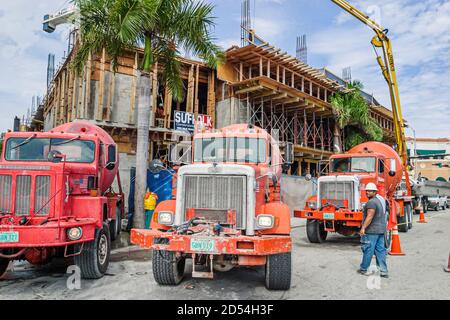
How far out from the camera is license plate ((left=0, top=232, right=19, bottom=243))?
17.5 feet

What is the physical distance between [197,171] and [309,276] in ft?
9.83

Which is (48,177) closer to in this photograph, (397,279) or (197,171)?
(197,171)

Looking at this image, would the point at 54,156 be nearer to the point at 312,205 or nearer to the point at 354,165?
the point at 312,205

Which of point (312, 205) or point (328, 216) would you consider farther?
point (312, 205)

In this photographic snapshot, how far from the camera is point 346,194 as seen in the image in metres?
10.4

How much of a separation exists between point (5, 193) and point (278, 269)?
4594mm

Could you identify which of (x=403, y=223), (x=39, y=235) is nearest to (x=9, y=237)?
(x=39, y=235)

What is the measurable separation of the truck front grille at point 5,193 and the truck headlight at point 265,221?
4.09 metres

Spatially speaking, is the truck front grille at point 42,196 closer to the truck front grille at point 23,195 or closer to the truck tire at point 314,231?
the truck front grille at point 23,195

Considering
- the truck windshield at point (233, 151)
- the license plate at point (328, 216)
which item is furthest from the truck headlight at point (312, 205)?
the truck windshield at point (233, 151)

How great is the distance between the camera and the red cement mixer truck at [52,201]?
548 centimetres

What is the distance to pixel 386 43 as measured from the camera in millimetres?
18734

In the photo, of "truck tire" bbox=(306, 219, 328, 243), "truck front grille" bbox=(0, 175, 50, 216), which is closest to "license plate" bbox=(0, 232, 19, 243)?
"truck front grille" bbox=(0, 175, 50, 216)

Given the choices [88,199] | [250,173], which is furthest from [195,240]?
[88,199]
